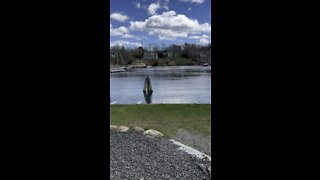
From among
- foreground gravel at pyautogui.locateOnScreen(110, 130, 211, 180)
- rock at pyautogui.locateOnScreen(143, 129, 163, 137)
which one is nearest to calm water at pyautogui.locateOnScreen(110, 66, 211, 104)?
foreground gravel at pyautogui.locateOnScreen(110, 130, 211, 180)

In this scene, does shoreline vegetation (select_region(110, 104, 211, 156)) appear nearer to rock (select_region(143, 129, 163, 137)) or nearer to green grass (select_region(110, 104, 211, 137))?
green grass (select_region(110, 104, 211, 137))

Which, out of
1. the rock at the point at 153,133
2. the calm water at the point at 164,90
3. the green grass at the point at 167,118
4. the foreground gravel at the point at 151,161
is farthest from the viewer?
the calm water at the point at 164,90

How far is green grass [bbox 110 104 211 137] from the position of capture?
6043mm

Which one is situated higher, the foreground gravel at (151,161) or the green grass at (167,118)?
the green grass at (167,118)

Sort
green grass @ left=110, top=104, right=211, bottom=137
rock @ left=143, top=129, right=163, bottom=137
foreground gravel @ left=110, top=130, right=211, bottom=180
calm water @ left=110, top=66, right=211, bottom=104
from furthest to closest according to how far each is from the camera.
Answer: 1. calm water @ left=110, top=66, right=211, bottom=104
2. green grass @ left=110, top=104, right=211, bottom=137
3. rock @ left=143, top=129, right=163, bottom=137
4. foreground gravel @ left=110, top=130, right=211, bottom=180

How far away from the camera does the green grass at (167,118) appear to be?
6.04 metres

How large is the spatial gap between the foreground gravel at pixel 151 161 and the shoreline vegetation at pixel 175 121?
55cm

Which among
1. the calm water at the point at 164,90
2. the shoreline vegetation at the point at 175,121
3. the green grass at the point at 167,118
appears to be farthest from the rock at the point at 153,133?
the calm water at the point at 164,90

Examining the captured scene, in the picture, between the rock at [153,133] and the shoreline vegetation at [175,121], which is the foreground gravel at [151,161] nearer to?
the rock at [153,133]

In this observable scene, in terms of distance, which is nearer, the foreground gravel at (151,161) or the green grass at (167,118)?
the foreground gravel at (151,161)

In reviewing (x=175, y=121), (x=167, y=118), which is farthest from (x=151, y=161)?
(x=167, y=118)
